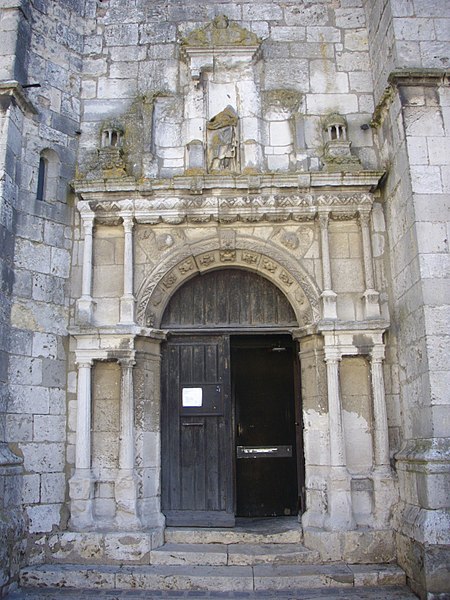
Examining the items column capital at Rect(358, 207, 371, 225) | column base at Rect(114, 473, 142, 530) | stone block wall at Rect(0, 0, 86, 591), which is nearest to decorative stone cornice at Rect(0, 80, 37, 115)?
stone block wall at Rect(0, 0, 86, 591)

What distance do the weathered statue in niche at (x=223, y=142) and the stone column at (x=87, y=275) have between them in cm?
132

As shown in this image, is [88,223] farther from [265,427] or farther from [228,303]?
[265,427]

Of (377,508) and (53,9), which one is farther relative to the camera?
(53,9)

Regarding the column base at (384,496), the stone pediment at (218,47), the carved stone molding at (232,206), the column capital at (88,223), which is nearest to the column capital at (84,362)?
the column capital at (88,223)

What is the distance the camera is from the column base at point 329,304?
18.8 ft

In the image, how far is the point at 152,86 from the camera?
21.5 ft

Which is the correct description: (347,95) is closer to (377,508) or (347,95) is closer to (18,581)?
(377,508)

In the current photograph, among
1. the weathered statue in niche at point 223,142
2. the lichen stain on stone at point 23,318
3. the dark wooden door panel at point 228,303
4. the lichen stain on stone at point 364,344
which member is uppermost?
the weathered statue in niche at point 223,142

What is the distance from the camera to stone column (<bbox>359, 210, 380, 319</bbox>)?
574 centimetres

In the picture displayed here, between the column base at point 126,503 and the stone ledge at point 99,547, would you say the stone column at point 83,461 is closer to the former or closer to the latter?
the stone ledge at point 99,547

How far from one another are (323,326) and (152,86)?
10.4 feet

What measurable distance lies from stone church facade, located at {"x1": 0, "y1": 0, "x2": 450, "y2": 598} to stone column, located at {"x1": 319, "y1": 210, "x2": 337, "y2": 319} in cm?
4

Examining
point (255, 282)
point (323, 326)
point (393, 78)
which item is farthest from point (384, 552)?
point (393, 78)

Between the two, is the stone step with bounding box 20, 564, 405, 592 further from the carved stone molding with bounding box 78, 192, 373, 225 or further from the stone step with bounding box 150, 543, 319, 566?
the carved stone molding with bounding box 78, 192, 373, 225
